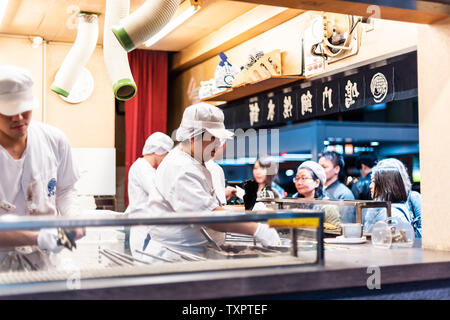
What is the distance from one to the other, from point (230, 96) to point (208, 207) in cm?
375

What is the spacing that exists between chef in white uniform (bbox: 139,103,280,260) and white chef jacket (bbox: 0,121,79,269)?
41 centimetres

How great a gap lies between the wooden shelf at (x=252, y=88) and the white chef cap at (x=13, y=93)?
3.00 metres

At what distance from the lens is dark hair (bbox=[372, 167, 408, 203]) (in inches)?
145

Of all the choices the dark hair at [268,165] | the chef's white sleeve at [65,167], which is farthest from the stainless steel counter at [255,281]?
the dark hair at [268,165]

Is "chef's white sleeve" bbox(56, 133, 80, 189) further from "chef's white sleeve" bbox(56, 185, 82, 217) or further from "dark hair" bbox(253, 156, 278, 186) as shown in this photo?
"dark hair" bbox(253, 156, 278, 186)

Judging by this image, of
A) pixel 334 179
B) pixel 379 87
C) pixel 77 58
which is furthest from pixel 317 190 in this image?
pixel 77 58

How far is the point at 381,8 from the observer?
206 cm

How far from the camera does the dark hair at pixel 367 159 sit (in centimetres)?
639

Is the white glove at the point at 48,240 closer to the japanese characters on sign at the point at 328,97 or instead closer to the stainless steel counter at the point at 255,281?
the stainless steel counter at the point at 255,281

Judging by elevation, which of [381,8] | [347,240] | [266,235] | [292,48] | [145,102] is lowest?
[347,240]

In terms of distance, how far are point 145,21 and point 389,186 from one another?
246 cm

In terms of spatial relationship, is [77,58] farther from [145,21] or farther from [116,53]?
[145,21]

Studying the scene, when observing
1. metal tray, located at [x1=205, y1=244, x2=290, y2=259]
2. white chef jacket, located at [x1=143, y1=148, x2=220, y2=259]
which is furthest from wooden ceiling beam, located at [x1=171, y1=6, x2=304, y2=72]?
metal tray, located at [x1=205, y1=244, x2=290, y2=259]

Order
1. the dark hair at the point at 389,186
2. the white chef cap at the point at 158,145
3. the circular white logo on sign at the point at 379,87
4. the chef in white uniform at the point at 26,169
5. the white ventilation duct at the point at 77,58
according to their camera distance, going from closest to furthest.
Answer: the chef in white uniform at the point at 26,169, the white ventilation duct at the point at 77,58, the dark hair at the point at 389,186, the circular white logo on sign at the point at 379,87, the white chef cap at the point at 158,145
